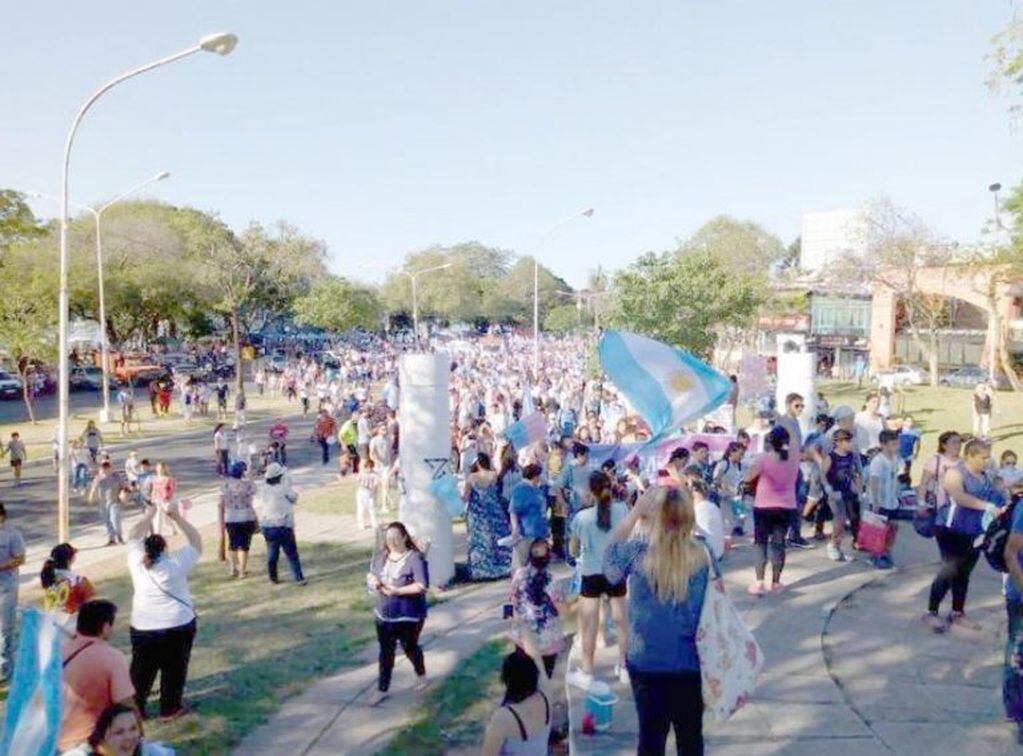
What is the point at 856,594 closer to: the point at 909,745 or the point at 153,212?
the point at 909,745

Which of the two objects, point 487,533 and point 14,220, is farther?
point 14,220

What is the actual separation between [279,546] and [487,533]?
92.1 inches

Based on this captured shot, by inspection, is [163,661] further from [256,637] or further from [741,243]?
[741,243]

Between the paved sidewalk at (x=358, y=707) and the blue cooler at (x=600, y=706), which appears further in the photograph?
the paved sidewalk at (x=358, y=707)

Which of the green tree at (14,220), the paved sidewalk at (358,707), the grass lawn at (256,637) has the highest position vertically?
the green tree at (14,220)

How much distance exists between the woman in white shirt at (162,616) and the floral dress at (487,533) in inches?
147

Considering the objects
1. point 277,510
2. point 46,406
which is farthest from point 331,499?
point 46,406

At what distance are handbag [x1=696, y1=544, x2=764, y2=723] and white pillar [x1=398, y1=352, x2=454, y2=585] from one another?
539cm

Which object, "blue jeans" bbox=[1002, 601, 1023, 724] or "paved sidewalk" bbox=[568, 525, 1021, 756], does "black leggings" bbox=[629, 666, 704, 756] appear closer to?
"paved sidewalk" bbox=[568, 525, 1021, 756]

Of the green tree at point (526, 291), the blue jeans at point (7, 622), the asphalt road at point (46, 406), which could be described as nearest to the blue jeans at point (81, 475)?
the blue jeans at point (7, 622)

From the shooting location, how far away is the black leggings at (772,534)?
24.4 ft

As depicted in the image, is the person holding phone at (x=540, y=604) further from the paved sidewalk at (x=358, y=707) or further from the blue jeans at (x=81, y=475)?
the blue jeans at (x=81, y=475)

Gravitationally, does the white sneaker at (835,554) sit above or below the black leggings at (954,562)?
below

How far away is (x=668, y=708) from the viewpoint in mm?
3781
